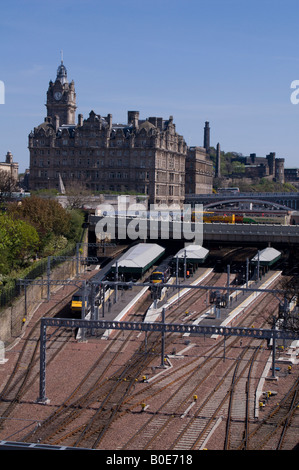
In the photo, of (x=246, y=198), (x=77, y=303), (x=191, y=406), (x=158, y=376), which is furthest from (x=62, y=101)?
(x=191, y=406)

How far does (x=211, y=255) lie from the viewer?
2933 inches

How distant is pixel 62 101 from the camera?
135125 mm

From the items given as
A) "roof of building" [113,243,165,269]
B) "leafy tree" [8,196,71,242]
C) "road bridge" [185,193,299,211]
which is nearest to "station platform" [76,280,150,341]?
"roof of building" [113,243,165,269]

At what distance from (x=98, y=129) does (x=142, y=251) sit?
51243mm

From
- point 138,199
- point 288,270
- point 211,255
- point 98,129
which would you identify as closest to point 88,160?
point 98,129

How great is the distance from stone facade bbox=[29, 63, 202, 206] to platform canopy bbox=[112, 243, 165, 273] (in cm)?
4312

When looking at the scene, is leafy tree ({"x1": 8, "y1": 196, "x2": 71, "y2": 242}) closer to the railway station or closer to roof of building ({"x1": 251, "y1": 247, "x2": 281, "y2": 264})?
the railway station

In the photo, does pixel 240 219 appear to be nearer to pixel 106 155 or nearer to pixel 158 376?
pixel 106 155

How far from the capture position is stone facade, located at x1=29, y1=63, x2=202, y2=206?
4355 inches

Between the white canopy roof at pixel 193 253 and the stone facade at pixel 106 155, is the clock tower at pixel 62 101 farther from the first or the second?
the white canopy roof at pixel 193 253

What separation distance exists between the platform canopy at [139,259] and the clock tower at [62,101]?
72027 millimetres
